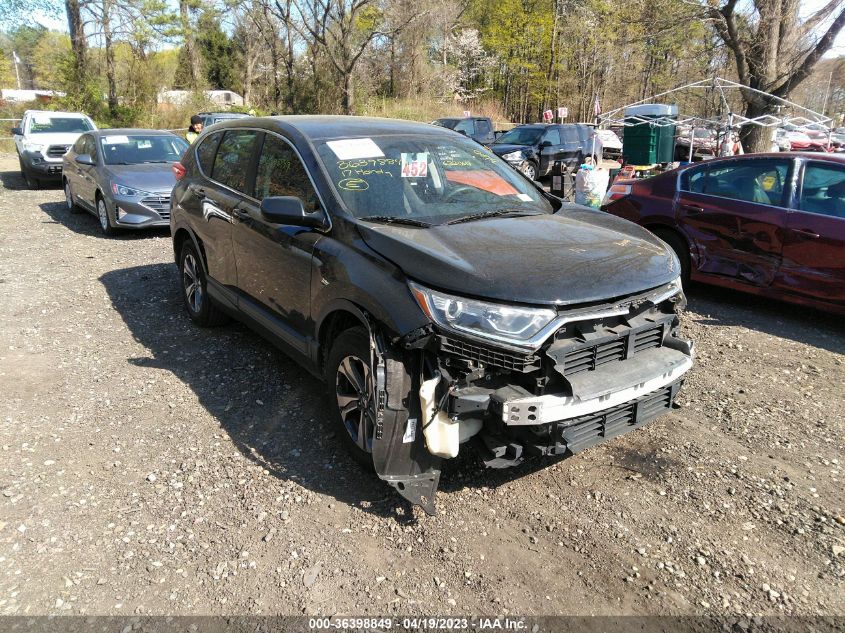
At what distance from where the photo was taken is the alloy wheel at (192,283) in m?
5.73

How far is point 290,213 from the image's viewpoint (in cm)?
A: 358

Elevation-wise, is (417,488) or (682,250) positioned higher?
(682,250)

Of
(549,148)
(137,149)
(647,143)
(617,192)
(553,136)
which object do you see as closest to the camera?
(617,192)

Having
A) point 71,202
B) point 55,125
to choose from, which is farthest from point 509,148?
point 55,125

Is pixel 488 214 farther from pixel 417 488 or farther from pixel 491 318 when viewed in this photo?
pixel 417 488

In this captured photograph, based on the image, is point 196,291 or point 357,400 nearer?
point 357,400

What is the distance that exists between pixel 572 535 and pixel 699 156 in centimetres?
2467

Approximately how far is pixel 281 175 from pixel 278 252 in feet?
1.74

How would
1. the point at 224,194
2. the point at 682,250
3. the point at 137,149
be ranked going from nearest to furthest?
the point at 224,194, the point at 682,250, the point at 137,149

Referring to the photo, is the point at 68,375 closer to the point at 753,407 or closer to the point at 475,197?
the point at 475,197

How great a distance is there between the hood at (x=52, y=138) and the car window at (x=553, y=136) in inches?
519

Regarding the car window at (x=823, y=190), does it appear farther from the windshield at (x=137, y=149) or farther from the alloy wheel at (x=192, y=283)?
the windshield at (x=137, y=149)

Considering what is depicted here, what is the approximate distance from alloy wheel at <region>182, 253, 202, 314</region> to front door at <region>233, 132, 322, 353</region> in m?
1.16

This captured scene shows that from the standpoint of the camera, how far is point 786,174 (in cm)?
618
